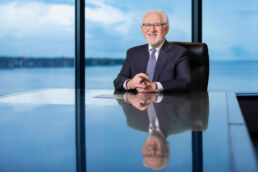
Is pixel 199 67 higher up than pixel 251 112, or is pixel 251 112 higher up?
pixel 199 67

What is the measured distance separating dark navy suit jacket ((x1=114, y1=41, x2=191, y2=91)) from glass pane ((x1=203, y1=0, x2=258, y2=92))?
6.18ft

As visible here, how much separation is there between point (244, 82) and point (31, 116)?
372 cm

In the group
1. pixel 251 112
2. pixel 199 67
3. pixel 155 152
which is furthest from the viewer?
pixel 251 112

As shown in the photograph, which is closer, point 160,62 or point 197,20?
point 160,62

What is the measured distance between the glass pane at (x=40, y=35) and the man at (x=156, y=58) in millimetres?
1823

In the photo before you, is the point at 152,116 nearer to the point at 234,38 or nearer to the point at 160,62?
the point at 160,62

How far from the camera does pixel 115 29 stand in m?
4.62

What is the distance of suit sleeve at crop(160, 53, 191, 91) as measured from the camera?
6.48ft

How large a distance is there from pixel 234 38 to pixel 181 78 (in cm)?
263

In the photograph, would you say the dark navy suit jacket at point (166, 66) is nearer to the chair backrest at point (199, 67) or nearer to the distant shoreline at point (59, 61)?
the chair backrest at point (199, 67)

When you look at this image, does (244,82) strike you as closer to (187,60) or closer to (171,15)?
(171,15)

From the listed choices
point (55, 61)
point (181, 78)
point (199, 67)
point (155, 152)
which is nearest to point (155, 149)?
point (155, 152)

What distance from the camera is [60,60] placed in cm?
464

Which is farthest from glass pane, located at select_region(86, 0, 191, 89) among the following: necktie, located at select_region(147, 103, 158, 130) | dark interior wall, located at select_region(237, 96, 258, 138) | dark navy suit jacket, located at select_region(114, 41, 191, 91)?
necktie, located at select_region(147, 103, 158, 130)
